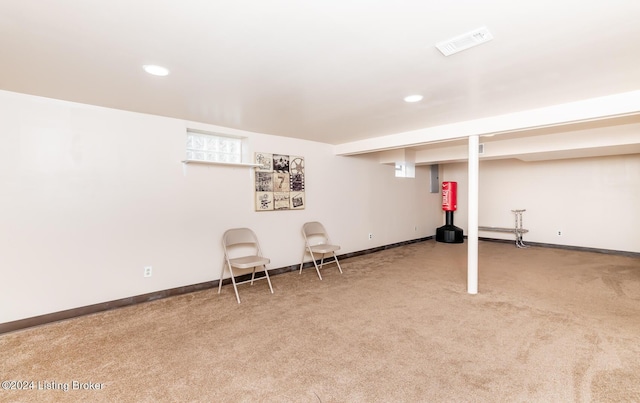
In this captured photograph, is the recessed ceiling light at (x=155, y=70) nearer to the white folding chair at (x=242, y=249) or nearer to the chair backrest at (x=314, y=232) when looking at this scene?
the white folding chair at (x=242, y=249)

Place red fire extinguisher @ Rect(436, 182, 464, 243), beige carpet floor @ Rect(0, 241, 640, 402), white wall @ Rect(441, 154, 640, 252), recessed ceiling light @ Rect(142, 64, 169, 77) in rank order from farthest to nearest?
red fire extinguisher @ Rect(436, 182, 464, 243)
white wall @ Rect(441, 154, 640, 252)
recessed ceiling light @ Rect(142, 64, 169, 77)
beige carpet floor @ Rect(0, 241, 640, 402)

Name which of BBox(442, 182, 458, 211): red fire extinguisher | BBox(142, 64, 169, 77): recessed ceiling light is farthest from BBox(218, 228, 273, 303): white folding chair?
BBox(442, 182, 458, 211): red fire extinguisher

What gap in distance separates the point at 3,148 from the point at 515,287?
5726mm

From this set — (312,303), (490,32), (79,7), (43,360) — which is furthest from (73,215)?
(490,32)


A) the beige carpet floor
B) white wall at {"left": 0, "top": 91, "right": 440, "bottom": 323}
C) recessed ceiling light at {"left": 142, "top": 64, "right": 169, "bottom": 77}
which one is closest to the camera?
the beige carpet floor

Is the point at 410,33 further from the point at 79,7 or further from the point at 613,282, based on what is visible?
the point at 613,282

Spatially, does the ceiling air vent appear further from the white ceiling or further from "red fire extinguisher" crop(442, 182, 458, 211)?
"red fire extinguisher" crop(442, 182, 458, 211)

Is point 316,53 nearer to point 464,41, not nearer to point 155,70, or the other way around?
point 464,41

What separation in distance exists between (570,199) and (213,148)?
23.3 feet

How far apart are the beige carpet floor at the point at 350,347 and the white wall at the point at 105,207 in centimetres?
38

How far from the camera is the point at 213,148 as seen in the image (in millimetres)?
3918

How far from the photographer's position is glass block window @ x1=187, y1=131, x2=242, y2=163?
3.73 meters

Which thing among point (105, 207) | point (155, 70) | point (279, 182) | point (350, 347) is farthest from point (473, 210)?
point (105, 207)

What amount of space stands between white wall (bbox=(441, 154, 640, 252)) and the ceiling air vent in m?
6.06
